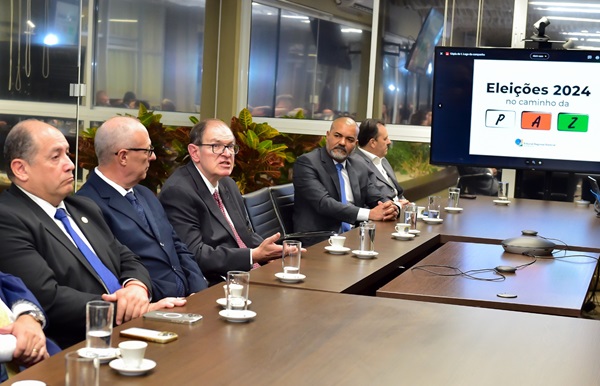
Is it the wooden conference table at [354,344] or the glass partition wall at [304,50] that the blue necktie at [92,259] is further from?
the glass partition wall at [304,50]

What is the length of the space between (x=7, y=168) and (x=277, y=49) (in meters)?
6.37

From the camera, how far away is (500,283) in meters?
3.30

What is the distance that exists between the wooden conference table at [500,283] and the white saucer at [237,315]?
66 centimetres

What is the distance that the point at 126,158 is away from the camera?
3811mm

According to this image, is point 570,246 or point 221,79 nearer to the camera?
point 570,246

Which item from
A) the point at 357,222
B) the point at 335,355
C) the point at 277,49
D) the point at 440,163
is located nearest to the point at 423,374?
the point at 335,355

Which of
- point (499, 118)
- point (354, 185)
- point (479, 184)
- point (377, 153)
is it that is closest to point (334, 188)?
point (354, 185)

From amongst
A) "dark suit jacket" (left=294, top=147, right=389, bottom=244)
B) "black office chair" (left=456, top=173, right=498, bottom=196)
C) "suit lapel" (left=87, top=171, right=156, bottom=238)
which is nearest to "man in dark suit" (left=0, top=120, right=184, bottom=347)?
"suit lapel" (left=87, top=171, right=156, bottom=238)

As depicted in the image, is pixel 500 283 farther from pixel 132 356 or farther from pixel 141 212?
pixel 132 356

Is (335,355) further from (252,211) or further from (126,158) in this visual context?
(252,211)

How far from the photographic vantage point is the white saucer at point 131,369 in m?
1.90

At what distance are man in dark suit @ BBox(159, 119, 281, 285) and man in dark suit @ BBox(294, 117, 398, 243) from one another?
0.99 m

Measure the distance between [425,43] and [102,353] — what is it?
7.22m

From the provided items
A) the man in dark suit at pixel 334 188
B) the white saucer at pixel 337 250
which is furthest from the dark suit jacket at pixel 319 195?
the white saucer at pixel 337 250
